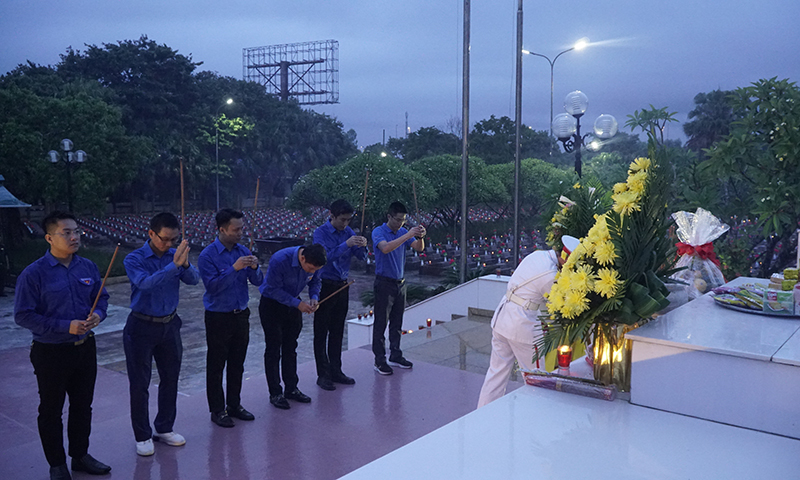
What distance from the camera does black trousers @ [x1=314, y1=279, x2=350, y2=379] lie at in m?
4.93

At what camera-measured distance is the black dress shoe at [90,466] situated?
340 cm

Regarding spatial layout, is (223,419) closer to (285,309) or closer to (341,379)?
(285,309)

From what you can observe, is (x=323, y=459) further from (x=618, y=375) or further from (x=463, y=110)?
(x=463, y=110)

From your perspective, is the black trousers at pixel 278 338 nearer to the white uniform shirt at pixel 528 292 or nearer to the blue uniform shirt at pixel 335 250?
the blue uniform shirt at pixel 335 250

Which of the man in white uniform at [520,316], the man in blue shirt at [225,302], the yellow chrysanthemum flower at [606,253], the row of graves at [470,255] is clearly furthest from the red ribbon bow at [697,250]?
the row of graves at [470,255]

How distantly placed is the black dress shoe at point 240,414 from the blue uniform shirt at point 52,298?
120 cm

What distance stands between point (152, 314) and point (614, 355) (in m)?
2.54

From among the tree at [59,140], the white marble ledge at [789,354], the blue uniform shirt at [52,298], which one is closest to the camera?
the white marble ledge at [789,354]

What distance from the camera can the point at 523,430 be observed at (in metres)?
1.83

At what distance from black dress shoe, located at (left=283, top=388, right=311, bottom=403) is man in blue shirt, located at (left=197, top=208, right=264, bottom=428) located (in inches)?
21.6

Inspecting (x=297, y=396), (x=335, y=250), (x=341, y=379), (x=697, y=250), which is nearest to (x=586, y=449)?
(x=697, y=250)

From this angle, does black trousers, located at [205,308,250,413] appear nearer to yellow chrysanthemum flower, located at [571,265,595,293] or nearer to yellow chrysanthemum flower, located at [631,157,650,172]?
yellow chrysanthemum flower, located at [571,265,595,293]

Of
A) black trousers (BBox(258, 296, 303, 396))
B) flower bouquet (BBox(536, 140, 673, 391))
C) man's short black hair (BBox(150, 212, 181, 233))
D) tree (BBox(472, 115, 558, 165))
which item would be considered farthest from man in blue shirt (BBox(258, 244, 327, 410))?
tree (BBox(472, 115, 558, 165))

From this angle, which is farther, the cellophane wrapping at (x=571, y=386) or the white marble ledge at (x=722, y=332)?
the cellophane wrapping at (x=571, y=386)
